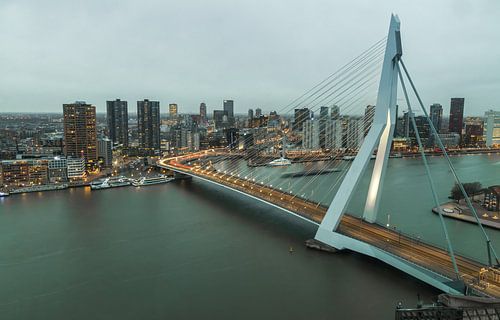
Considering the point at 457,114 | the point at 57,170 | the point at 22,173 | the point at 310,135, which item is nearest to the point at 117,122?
the point at 310,135

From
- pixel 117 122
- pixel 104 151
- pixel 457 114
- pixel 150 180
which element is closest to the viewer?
pixel 150 180

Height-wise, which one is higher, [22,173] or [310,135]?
[310,135]

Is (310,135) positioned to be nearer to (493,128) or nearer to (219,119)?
(493,128)

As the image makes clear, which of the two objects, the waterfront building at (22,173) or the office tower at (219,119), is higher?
the office tower at (219,119)

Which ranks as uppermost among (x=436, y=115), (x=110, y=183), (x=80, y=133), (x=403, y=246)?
(x=436, y=115)

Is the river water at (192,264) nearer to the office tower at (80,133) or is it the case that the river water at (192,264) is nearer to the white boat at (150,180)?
the white boat at (150,180)

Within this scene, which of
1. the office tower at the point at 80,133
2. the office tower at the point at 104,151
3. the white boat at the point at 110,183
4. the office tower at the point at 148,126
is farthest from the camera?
the office tower at the point at 148,126

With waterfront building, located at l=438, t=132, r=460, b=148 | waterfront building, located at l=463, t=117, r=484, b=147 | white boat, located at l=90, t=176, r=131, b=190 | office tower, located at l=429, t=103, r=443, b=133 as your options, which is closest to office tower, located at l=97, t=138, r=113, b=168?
white boat, located at l=90, t=176, r=131, b=190

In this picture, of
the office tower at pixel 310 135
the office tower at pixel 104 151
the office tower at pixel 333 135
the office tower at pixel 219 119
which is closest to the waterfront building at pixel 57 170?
the office tower at pixel 104 151
